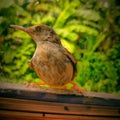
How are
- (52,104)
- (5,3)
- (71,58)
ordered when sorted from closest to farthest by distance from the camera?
1. (52,104)
2. (71,58)
3. (5,3)

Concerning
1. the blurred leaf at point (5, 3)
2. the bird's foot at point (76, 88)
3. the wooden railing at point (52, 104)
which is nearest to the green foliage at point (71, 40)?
the blurred leaf at point (5, 3)

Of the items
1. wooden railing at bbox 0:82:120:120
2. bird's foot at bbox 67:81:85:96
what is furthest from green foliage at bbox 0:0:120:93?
wooden railing at bbox 0:82:120:120

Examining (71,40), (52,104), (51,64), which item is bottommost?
(52,104)

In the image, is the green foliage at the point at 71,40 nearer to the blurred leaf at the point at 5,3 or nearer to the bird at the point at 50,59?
the blurred leaf at the point at 5,3

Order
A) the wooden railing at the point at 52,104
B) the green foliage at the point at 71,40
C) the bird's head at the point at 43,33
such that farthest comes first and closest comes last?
1. the green foliage at the point at 71,40
2. the bird's head at the point at 43,33
3. the wooden railing at the point at 52,104

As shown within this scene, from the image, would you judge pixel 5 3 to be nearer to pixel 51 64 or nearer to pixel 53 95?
pixel 51 64

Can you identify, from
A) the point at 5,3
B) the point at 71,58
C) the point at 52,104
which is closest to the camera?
the point at 52,104

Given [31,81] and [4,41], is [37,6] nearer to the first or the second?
[4,41]

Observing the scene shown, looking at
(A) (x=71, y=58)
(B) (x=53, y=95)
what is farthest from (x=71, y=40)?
(B) (x=53, y=95)
